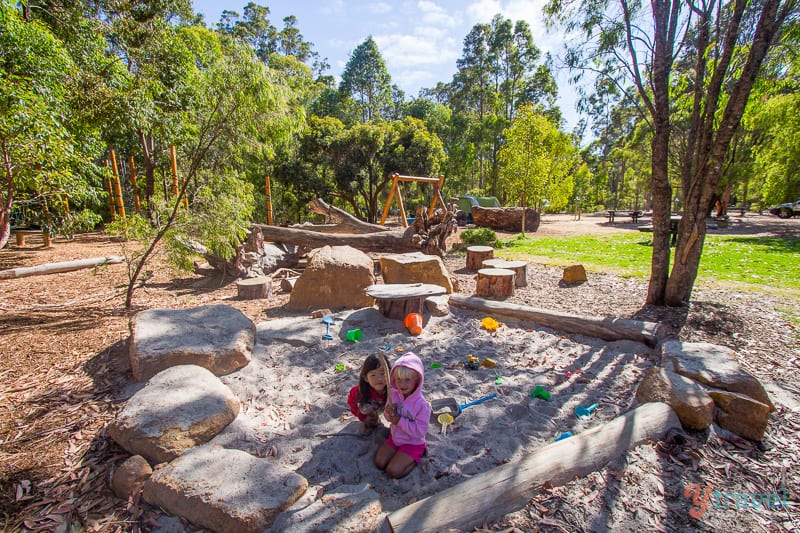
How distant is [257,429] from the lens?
107 inches

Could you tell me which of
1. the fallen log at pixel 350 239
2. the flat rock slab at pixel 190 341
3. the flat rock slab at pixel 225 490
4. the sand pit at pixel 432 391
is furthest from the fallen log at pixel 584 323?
the fallen log at pixel 350 239

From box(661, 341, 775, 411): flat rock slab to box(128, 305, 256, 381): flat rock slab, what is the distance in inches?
158

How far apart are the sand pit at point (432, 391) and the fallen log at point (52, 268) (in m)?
6.04

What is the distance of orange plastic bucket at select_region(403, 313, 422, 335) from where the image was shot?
451cm

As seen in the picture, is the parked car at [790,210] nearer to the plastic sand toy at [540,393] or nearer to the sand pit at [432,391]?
the sand pit at [432,391]

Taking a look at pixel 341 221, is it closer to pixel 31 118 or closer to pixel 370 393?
pixel 31 118

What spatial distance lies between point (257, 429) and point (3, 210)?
4.19 meters

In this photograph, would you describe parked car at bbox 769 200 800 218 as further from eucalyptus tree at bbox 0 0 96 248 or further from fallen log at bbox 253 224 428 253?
eucalyptus tree at bbox 0 0 96 248

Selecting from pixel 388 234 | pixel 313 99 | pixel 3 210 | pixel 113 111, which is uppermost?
pixel 313 99

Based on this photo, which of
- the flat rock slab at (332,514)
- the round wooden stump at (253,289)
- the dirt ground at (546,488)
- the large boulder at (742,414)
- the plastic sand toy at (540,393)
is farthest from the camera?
the round wooden stump at (253,289)

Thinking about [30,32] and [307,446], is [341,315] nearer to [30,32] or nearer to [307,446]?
[307,446]

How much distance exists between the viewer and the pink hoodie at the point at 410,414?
92.4 inches

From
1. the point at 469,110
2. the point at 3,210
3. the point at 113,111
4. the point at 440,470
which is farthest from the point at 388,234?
the point at 469,110

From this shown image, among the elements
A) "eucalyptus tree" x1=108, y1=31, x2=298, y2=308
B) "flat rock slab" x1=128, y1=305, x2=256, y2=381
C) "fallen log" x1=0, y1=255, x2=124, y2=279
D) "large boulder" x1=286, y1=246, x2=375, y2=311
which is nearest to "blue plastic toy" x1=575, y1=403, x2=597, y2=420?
"flat rock slab" x1=128, y1=305, x2=256, y2=381
